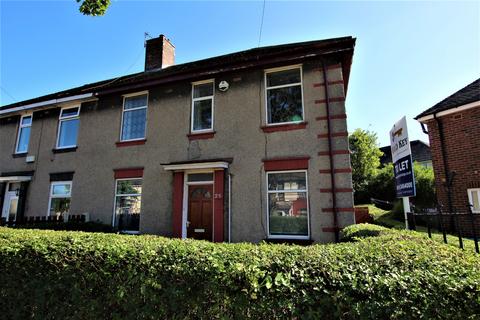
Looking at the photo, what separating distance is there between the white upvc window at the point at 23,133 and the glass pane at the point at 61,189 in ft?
10.3

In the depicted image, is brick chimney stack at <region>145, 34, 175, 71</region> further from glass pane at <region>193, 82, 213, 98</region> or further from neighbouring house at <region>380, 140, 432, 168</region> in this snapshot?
neighbouring house at <region>380, 140, 432, 168</region>

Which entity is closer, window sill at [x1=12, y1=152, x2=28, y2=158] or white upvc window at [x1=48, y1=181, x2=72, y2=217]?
white upvc window at [x1=48, y1=181, x2=72, y2=217]

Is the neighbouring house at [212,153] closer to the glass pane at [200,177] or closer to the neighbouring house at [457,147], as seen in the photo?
the glass pane at [200,177]

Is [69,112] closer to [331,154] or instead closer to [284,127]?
[284,127]

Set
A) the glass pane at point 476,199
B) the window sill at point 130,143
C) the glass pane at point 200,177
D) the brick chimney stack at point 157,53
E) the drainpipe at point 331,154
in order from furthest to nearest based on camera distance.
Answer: the brick chimney stack at point 157,53 → the glass pane at point 476,199 → the window sill at point 130,143 → the glass pane at point 200,177 → the drainpipe at point 331,154

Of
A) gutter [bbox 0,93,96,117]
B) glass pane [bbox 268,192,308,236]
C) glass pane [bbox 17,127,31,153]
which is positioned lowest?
glass pane [bbox 268,192,308,236]

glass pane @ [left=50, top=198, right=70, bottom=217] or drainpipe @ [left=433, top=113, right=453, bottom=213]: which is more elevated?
drainpipe @ [left=433, top=113, right=453, bottom=213]

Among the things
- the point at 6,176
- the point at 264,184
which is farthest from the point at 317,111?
the point at 6,176

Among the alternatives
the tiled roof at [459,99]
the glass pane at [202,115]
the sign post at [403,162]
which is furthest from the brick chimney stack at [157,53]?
the tiled roof at [459,99]

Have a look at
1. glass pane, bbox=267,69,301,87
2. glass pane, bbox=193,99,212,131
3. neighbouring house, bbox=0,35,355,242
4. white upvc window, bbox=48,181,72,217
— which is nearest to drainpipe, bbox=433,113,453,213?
neighbouring house, bbox=0,35,355,242

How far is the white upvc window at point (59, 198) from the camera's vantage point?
11.2 m

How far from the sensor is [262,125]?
8781 millimetres

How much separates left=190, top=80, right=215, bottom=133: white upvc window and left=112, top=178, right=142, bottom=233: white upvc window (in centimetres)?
292

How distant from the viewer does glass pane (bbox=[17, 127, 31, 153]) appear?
1308 cm
